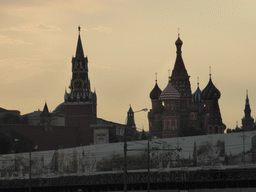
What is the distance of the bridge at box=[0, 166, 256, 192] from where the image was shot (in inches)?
3127

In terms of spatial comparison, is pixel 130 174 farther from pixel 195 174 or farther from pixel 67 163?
pixel 67 163

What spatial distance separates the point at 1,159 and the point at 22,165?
13.1ft

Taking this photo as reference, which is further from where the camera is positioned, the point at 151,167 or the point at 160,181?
the point at 151,167

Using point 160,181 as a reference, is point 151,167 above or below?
above

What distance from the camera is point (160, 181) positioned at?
82.6m

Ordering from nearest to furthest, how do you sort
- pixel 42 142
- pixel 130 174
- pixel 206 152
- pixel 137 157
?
pixel 130 174 < pixel 206 152 < pixel 137 157 < pixel 42 142

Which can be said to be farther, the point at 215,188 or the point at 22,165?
the point at 22,165

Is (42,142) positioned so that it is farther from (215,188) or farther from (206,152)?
(215,188)

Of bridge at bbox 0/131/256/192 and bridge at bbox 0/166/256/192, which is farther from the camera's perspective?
bridge at bbox 0/131/256/192

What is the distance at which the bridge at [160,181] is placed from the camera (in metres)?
79.4

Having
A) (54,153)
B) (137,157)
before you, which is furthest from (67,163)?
(137,157)

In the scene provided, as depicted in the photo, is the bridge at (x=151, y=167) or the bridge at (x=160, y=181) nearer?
the bridge at (x=160, y=181)

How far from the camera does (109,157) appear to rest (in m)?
104

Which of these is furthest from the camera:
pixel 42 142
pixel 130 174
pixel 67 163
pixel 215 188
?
pixel 42 142
